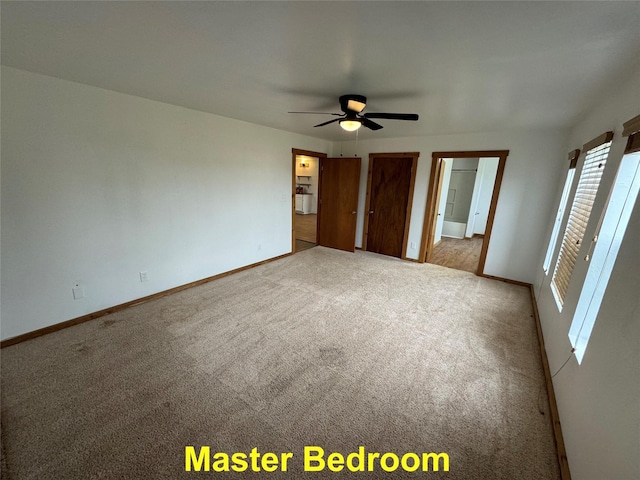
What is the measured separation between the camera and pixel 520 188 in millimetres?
3631

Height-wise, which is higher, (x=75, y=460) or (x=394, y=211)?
(x=394, y=211)

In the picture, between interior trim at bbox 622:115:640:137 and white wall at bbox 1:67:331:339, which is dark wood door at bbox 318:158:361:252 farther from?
interior trim at bbox 622:115:640:137

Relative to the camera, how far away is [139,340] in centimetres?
226

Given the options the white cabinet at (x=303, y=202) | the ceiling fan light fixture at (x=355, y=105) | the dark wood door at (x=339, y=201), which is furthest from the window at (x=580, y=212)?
the white cabinet at (x=303, y=202)

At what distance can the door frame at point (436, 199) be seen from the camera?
3.72m

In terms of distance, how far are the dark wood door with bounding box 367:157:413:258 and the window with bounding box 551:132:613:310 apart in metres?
2.42

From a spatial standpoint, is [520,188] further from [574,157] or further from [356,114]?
[356,114]

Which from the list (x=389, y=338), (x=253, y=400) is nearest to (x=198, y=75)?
(x=253, y=400)

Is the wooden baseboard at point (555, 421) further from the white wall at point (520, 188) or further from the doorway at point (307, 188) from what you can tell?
the doorway at point (307, 188)

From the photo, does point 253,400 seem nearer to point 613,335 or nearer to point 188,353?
point 188,353

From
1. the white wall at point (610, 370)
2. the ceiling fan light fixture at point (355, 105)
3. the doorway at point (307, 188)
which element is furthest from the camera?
the doorway at point (307, 188)

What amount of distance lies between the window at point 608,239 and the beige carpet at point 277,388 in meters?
0.61

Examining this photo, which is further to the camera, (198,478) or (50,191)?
(50,191)

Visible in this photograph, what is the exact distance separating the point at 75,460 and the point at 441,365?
2.40 m
